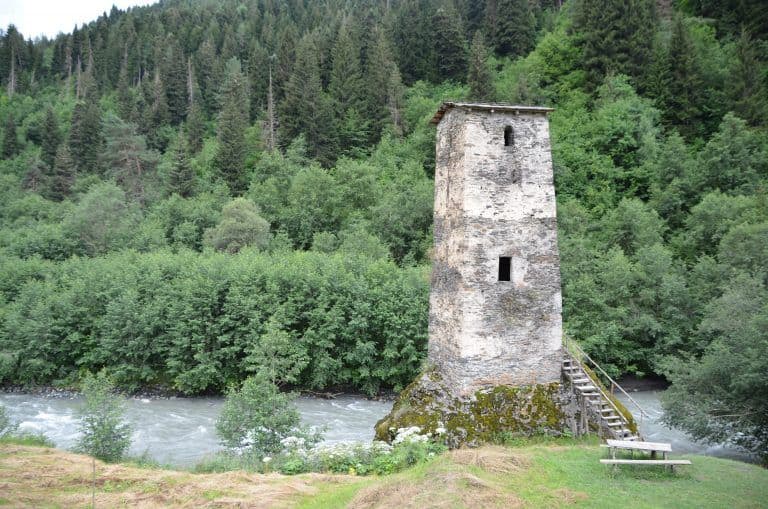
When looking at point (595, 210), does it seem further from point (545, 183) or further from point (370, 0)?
point (370, 0)

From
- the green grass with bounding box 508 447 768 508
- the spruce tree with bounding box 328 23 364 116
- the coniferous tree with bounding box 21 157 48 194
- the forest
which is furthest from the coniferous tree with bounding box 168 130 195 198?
the green grass with bounding box 508 447 768 508

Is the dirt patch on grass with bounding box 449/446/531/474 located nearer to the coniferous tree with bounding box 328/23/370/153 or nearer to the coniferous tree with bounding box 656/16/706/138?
the coniferous tree with bounding box 656/16/706/138

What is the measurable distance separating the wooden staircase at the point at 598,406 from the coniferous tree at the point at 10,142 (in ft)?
246

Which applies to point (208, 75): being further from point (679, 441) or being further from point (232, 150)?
point (679, 441)

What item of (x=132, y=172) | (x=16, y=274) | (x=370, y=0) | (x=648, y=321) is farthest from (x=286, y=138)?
(x=370, y=0)

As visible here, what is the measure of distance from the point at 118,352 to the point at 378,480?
2325 cm

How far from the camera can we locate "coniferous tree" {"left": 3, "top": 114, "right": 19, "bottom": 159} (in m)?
66.8

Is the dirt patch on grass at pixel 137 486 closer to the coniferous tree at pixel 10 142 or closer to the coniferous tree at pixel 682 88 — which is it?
the coniferous tree at pixel 682 88

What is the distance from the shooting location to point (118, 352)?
30.0 meters

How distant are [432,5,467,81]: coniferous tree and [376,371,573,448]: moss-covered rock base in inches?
1843

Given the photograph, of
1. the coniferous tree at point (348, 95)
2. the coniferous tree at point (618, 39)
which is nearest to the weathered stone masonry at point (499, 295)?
the coniferous tree at point (618, 39)

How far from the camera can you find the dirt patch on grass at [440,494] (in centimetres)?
1019

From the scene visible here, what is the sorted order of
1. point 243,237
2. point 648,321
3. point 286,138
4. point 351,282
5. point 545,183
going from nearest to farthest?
point 545,183, point 648,321, point 351,282, point 243,237, point 286,138

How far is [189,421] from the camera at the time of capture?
23688mm
